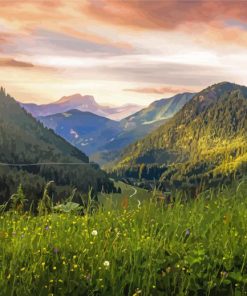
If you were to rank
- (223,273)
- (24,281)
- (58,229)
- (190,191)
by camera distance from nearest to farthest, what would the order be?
(24,281)
(223,273)
(58,229)
(190,191)

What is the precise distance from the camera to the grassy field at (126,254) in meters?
6.20

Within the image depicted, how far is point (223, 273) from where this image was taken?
644cm

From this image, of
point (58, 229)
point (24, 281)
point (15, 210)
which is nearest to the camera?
point (24, 281)

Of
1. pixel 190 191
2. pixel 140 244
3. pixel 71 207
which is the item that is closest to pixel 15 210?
pixel 71 207

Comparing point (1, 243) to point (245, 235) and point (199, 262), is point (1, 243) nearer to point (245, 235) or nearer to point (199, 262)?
point (199, 262)

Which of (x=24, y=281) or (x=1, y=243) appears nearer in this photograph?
(x=24, y=281)

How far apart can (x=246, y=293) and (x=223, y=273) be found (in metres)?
0.37

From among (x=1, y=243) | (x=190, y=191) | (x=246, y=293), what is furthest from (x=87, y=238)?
(x=190, y=191)

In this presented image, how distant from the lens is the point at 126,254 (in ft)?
22.5

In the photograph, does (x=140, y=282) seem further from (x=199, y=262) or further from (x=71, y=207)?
(x=71, y=207)

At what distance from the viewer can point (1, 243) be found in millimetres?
7035

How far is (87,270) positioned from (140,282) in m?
0.69

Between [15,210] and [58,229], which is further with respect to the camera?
[15,210]

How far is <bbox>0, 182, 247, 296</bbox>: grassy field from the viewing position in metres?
6.20
